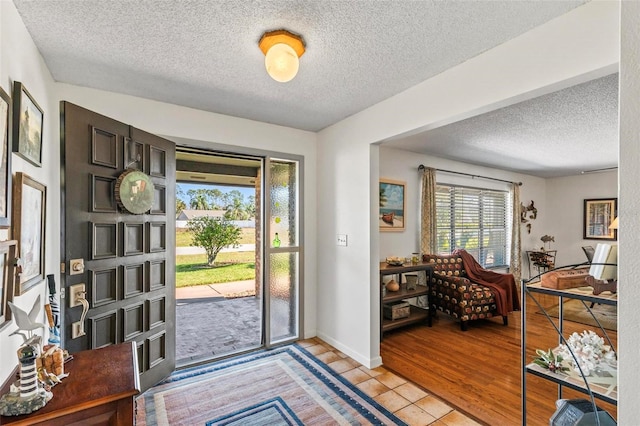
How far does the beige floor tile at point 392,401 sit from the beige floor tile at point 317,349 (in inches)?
35.8

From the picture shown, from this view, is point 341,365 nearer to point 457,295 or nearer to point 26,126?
point 457,295

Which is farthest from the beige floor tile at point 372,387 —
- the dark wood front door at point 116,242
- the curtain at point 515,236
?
the curtain at point 515,236

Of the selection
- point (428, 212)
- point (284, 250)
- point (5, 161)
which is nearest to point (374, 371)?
point (284, 250)

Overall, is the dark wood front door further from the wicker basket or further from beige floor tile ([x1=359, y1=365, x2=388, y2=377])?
the wicker basket

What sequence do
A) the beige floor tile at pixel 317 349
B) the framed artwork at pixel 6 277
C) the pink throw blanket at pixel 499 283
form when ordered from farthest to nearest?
the pink throw blanket at pixel 499 283, the beige floor tile at pixel 317 349, the framed artwork at pixel 6 277

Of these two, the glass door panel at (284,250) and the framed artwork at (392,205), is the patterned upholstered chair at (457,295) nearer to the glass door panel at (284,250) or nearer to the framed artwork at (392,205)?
the framed artwork at (392,205)

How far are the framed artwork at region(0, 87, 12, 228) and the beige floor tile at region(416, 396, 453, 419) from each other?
8.73ft

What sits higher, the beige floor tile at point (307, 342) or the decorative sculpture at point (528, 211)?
the decorative sculpture at point (528, 211)

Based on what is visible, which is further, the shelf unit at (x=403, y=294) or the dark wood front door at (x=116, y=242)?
the shelf unit at (x=403, y=294)

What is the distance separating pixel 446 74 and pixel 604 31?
0.87 metres

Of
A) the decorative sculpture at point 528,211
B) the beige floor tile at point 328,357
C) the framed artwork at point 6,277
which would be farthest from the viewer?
the decorative sculpture at point 528,211

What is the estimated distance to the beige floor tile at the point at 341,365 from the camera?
286cm

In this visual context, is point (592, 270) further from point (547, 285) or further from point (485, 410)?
point (485, 410)

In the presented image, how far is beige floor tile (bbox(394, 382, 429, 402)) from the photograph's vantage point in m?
2.41
